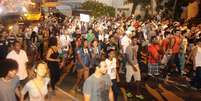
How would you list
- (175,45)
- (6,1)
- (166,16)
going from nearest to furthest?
1. (175,45)
2. (6,1)
3. (166,16)

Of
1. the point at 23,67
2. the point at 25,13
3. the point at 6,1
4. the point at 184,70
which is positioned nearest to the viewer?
the point at 23,67

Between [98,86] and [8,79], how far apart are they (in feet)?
5.26

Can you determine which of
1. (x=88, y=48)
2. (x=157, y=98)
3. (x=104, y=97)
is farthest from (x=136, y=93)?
(x=104, y=97)

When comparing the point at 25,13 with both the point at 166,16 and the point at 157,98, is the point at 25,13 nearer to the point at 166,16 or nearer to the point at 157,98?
the point at 166,16

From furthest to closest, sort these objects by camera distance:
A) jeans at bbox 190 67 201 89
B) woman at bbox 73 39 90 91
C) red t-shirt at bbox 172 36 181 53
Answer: red t-shirt at bbox 172 36 181 53
jeans at bbox 190 67 201 89
woman at bbox 73 39 90 91

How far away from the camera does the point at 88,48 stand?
13602mm

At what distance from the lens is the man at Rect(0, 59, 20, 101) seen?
6973 millimetres

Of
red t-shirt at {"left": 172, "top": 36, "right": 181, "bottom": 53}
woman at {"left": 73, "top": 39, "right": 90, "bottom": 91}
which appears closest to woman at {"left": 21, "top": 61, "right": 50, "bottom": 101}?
woman at {"left": 73, "top": 39, "right": 90, "bottom": 91}

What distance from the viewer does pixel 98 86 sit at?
8062 mm

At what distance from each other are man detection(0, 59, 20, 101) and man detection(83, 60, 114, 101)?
1294 millimetres

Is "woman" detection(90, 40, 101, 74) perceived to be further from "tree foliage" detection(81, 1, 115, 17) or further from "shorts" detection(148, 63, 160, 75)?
"tree foliage" detection(81, 1, 115, 17)

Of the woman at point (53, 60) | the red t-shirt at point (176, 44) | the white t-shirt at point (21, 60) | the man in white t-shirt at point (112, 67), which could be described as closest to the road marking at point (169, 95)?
the red t-shirt at point (176, 44)

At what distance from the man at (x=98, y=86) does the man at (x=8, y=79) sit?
4.25 ft

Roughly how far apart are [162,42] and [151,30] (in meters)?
5.56
